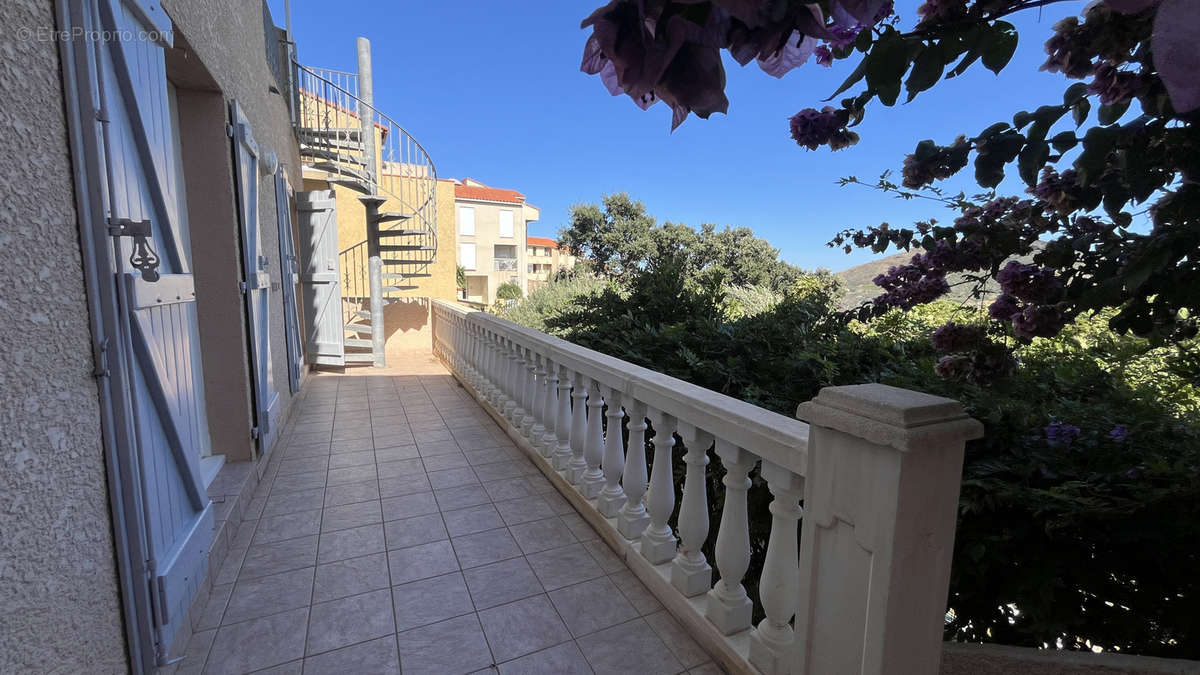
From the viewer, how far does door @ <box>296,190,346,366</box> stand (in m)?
6.25

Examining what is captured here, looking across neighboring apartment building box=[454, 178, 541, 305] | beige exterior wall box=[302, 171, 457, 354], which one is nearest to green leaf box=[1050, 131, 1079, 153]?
beige exterior wall box=[302, 171, 457, 354]

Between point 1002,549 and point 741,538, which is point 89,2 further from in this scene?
point 1002,549

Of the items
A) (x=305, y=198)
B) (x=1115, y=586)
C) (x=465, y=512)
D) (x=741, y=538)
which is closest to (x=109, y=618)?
(x=465, y=512)

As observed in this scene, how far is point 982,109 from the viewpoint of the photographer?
1.49 meters

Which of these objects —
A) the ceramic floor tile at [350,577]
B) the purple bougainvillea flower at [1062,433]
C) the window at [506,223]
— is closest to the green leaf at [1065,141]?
the purple bougainvillea flower at [1062,433]

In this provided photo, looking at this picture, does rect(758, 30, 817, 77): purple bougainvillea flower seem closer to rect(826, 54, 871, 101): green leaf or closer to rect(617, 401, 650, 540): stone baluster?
rect(826, 54, 871, 101): green leaf

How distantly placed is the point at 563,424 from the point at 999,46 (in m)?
2.33

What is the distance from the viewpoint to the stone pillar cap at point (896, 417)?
97cm

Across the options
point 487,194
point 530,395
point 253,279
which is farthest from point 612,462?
point 487,194

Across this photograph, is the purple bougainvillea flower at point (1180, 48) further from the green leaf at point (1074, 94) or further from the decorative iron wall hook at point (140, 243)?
the decorative iron wall hook at point (140, 243)

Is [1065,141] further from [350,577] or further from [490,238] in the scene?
[490,238]

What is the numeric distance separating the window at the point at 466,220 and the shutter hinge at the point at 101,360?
29033mm

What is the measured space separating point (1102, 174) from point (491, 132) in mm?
36080

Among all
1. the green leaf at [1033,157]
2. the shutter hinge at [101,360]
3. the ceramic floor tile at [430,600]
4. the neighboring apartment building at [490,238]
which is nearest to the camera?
the green leaf at [1033,157]
